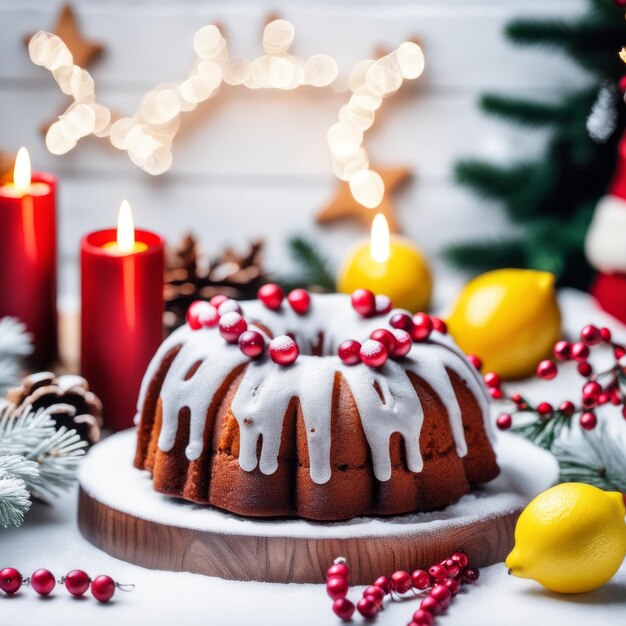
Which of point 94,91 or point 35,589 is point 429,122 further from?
point 35,589

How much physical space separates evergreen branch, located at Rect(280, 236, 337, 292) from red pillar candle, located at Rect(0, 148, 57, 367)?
1.89 ft

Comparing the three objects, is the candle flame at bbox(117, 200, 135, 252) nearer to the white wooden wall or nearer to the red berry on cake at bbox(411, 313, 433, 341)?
the red berry on cake at bbox(411, 313, 433, 341)

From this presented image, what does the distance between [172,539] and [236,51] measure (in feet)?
4.92

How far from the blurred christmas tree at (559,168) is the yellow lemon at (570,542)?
40.1 inches

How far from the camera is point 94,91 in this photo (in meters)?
2.49

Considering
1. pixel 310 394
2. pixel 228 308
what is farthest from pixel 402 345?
pixel 228 308

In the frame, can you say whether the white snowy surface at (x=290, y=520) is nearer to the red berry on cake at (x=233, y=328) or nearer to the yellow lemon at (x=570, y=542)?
the yellow lemon at (x=570, y=542)

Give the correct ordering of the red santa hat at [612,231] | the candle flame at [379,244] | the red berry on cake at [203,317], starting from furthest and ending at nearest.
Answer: the red santa hat at [612,231] → the candle flame at [379,244] → the red berry on cake at [203,317]

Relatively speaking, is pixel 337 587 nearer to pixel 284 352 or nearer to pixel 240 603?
pixel 240 603

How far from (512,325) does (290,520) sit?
74cm

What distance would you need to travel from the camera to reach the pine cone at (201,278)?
200cm

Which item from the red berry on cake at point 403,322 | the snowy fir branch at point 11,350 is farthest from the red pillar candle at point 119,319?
the red berry on cake at point 403,322

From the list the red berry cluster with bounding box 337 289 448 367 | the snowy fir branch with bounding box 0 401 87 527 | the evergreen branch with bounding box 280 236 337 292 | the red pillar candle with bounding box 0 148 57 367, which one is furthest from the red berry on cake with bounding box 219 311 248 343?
the evergreen branch with bounding box 280 236 337 292

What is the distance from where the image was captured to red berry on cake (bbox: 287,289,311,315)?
140 cm
